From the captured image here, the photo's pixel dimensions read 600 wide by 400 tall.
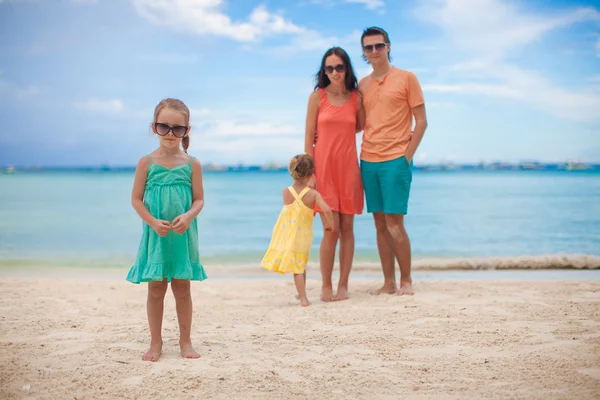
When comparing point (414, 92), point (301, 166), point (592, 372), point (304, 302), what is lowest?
point (304, 302)

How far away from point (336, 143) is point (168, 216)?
232 cm

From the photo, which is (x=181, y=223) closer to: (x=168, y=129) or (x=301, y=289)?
(x=168, y=129)

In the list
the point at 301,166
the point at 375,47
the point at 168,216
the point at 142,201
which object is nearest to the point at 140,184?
the point at 142,201

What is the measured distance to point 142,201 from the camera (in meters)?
3.48

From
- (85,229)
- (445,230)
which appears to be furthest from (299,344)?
(85,229)

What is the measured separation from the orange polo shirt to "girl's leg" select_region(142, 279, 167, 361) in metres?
2.60

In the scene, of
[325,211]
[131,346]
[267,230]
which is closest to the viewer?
[131,346]

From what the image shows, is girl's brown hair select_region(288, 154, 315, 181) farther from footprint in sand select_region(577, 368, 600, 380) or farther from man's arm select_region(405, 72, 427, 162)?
footprint in sand select_region(577, 368, 600, 380)

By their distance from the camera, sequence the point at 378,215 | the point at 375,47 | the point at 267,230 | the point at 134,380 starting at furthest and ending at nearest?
the point at 267,230 → the point at 378,215 → the point at 375,47 → the point at 134,380

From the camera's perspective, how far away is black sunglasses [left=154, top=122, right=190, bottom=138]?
11.4 ft

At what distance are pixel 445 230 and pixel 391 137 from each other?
1114 cm

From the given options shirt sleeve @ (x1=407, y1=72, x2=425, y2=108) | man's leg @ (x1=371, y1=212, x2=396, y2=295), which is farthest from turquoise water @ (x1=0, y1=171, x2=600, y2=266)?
shirt sleeve @ (x1=407, y1=72, x2=425, y2=108)

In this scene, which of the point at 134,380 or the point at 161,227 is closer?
the point at 134,380

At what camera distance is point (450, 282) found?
6.51 m
